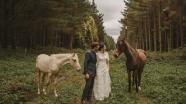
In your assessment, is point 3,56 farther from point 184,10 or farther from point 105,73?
point 105,73

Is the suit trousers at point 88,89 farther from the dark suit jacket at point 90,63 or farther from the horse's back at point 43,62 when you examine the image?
the horse's back at point 43,62

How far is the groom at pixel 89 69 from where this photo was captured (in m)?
15.5

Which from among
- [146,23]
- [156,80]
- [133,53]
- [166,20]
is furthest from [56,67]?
[146,23]

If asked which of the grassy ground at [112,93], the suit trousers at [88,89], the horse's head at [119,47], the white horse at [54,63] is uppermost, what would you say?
the horse's head at [119,47]

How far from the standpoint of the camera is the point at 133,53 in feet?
63.6

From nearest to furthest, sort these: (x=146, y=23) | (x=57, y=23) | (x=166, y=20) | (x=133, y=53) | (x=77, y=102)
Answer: (x=77, y=102) → (x=133, y=53) → (x=57, y=23) → (x=166, y=20) → (x=146, y=23)

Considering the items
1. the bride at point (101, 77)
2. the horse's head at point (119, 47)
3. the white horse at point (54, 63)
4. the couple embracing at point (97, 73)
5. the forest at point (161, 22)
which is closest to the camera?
the couple embracing at point (97, 73)

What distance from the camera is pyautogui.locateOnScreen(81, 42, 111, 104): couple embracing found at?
15.6 m

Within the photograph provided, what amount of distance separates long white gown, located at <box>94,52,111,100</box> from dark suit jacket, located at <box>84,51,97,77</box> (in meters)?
1.10

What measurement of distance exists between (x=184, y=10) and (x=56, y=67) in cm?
2421

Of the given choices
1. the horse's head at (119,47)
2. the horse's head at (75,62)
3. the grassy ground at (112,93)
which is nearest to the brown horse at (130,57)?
the horse's head at (119,47)

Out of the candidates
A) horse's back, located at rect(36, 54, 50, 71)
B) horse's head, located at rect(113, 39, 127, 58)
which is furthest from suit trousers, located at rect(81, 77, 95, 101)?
horse's head, located at rect(113, 39, 127, 58)

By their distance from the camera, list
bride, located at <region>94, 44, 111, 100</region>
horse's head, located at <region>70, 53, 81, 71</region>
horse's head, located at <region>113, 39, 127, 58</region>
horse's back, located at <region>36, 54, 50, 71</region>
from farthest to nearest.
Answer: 1. horse's head, located at <region>113, 39, 127, 58</region>
2. horse's back, located at <region>36, 54, 50, 71</region>
3. bride, located at <region>94, 44, 111, 100</region>
4. horse's head, located at <region>70, 53, 81, 71</region>

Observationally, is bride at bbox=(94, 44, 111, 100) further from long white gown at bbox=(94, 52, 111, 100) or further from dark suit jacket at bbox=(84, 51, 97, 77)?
dark suit jacket at bbox=(84, 51, 97, 77)
